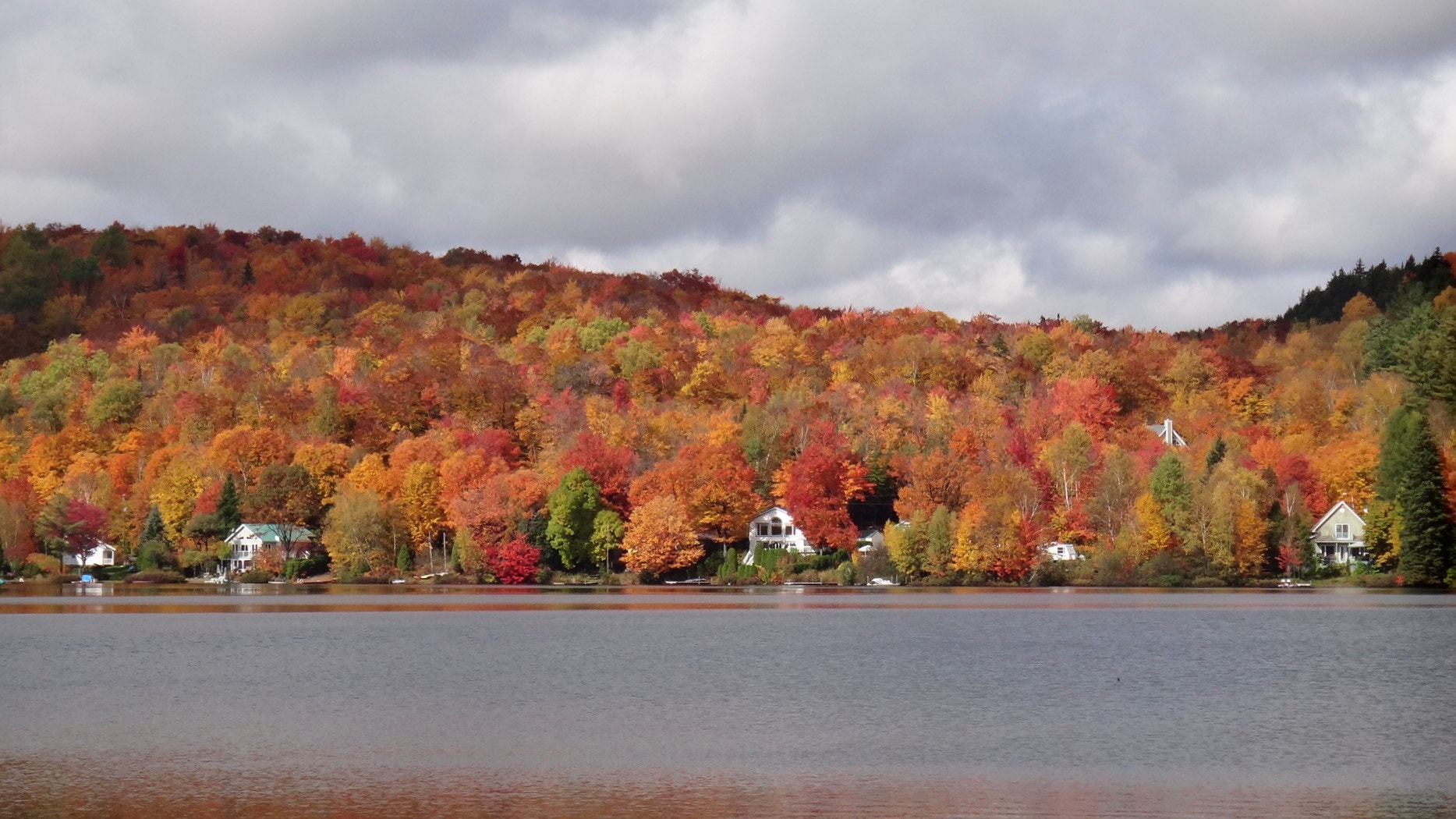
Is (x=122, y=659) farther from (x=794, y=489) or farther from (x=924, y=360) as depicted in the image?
(x=924, y=360)

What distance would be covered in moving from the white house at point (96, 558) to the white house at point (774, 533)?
5562 centimetres

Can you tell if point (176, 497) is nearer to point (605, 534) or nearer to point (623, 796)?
point (605, 534)

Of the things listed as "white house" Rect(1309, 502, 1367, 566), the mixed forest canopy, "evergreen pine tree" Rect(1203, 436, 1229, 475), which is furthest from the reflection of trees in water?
"white house" Rect(1309, 502, 1367, 566)

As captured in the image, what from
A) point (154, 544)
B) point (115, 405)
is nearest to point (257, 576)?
point (154, 544)

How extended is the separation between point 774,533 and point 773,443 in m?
11.5

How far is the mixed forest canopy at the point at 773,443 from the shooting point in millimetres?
101625

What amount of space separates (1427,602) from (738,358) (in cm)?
9621

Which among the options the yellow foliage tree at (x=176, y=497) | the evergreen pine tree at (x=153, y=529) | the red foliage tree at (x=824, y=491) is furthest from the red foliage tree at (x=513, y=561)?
the evergreen pine tree at (x=153, y=529)

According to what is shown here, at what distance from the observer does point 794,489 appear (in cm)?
11369

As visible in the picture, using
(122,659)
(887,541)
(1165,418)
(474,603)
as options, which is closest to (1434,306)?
(1165,418)

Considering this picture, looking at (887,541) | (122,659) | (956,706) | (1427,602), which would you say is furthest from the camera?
(887,541)

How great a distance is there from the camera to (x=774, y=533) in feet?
385

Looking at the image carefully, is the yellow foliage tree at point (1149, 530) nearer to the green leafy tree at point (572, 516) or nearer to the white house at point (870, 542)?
the white house at point (870, 542)

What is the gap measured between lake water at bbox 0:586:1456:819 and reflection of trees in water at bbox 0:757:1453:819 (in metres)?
0.09
